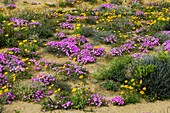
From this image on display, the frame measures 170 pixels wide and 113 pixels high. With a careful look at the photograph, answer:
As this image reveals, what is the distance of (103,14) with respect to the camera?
49.1 feet

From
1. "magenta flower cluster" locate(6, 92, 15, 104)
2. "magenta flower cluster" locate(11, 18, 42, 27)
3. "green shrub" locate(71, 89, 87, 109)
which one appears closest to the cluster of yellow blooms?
"green shrub" locate(71, 89, 87, 109)

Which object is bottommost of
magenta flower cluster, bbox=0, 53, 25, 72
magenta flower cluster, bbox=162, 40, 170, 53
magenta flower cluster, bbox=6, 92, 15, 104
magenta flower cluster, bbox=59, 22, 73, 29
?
magenta flower cluster, bbox=6, 92, 15, 104

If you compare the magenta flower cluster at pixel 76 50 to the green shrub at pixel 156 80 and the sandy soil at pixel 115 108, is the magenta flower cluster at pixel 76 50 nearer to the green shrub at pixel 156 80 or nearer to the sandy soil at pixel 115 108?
the green shrub at pixel 156 80

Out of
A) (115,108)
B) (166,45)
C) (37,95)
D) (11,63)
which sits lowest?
(115,108)

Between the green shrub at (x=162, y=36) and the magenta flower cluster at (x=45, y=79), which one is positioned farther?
the green shrub at (x=162, y=36)

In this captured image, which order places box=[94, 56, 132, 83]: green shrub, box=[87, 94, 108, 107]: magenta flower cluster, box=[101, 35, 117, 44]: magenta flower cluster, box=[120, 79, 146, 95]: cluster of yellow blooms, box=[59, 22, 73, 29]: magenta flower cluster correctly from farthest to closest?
box=[59, 22, 73, 29]: magenta flower cluster, box=[101, 35, 117, 44]: magenta flower cluster, box=[94, 56, 132, 83]: green shrub, box=[120, 79, 146, 95]: cluster of yellow blooms, box=[87, 94, 108, 107]: magenta flower cluster

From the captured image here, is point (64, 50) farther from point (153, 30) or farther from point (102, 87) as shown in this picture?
point (153, 30)

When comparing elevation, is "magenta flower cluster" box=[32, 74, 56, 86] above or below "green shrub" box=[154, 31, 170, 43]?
below

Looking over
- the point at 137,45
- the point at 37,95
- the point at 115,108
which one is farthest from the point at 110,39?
the point at 37,95

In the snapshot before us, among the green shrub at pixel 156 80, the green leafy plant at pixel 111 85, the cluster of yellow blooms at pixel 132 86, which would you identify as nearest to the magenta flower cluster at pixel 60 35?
the green leafy plant at pixel 111 85

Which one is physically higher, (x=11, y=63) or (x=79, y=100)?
(x=11, y=63)

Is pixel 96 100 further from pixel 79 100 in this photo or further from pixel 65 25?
pixel 65 25

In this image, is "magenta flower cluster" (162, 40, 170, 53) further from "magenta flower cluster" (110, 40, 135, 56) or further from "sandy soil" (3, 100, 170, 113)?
"sandy soil" (3, 100, 170, 113)

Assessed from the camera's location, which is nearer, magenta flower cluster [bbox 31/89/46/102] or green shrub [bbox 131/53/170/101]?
magenta flower cluster [bbox 31/89/46/102]
